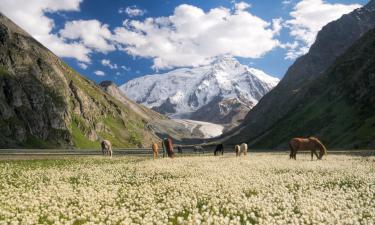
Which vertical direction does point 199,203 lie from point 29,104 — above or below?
below

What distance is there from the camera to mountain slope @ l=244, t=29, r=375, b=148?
11494 centimetres

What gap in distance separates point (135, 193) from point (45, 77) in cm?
18859

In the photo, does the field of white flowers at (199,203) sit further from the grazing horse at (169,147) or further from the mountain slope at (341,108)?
the mountain slope at (341,108)

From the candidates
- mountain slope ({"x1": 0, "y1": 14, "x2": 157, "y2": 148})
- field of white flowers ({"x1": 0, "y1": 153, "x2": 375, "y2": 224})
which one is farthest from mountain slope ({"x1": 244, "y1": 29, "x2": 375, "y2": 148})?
mountain slope ({"x1": 0, "y1": 14, "x2": 157, "y2": 148})

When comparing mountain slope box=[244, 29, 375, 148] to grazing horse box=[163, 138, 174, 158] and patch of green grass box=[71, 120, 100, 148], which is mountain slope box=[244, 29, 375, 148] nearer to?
grazing horse box=[163, 138, 174, 158]

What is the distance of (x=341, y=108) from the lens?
143 m

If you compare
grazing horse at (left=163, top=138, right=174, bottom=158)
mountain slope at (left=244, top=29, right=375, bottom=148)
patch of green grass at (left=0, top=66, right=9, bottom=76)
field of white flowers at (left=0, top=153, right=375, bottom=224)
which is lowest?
field of white flowers at (left=0, top=153, right=375, bottom=224)

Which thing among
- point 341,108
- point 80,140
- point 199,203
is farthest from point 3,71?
point 199,203

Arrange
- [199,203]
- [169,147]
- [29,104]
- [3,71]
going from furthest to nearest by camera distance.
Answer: [29,104]
[3,71]
[169,147]
[199,203]

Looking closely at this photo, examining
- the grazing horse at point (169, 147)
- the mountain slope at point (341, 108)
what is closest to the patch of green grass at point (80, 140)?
the mountain slope at point (341, 108)

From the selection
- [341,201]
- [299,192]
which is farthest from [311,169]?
[341,201]

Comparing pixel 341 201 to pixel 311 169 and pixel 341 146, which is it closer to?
pixel 311 169

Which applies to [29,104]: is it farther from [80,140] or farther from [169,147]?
[169,147]

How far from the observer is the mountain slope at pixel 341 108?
4525 inches
